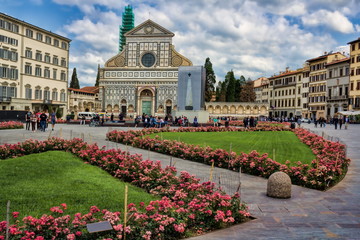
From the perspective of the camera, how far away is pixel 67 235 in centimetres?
475

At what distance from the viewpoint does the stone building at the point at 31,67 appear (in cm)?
5131

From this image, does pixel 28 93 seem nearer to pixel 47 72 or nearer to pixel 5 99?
pixel 5 99

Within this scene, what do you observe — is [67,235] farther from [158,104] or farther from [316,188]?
[158,104]

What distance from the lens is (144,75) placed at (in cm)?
8431

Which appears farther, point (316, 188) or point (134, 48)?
point (134, 48)

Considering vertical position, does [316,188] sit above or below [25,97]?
below

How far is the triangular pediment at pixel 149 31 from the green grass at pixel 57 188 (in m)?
76.0

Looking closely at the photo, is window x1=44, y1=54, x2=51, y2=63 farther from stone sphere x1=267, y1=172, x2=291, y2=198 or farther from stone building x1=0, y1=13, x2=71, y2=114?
stone sphere x1=267, y1=172, x2=291, y2=198

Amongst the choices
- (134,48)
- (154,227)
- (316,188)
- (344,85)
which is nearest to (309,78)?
(344,85)

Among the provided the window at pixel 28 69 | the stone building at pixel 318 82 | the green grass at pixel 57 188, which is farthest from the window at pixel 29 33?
the stone building at pixel 318 82

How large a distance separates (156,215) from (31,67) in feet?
186

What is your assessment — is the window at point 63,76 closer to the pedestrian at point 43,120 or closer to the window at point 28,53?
the window at point 28,53

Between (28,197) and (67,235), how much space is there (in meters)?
2.61

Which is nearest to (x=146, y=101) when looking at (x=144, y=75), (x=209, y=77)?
(x=144, y=75)
